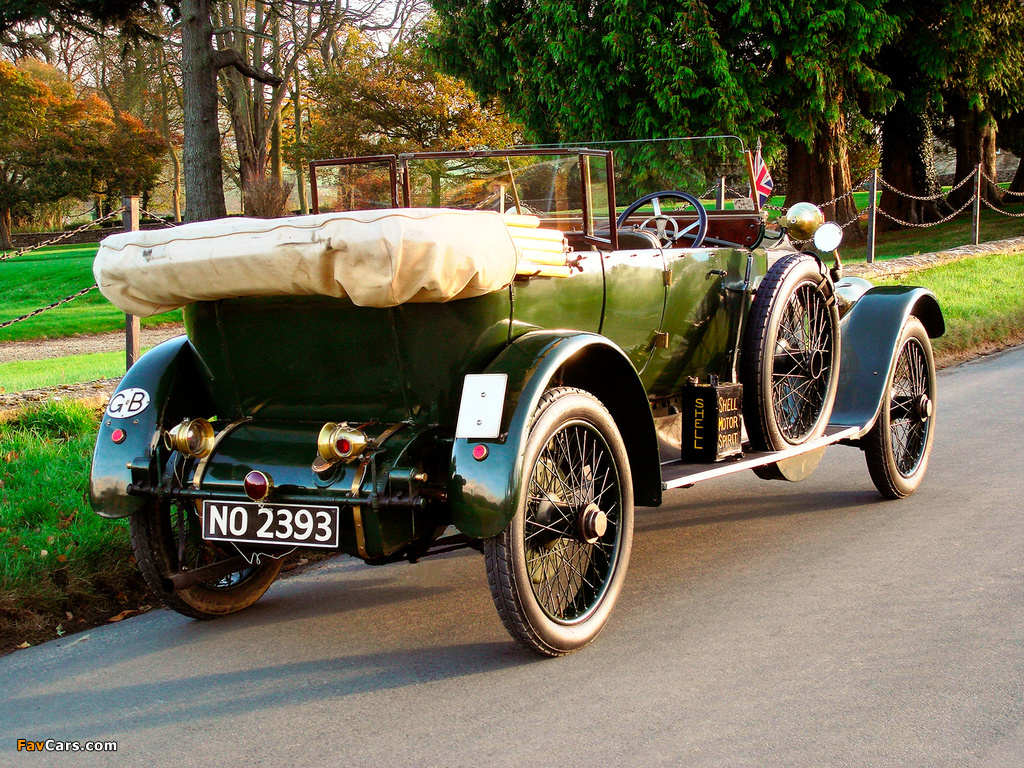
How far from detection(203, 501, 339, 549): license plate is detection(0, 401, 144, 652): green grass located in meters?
0.90

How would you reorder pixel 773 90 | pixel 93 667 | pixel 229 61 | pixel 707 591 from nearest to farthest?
pixel 93 667 < pixel 707 591 < pixel 229 61 < pixel 773 90

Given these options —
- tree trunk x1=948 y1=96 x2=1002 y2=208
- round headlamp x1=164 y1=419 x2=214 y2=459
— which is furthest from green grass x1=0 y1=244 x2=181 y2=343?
tree trunk x1=948 y1=96 x2=1002 y2=208

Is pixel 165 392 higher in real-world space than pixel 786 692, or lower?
higher

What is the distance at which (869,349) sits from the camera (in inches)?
206

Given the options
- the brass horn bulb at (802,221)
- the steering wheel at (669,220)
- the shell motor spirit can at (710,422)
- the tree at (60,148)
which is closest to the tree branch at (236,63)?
the steering wheel at (669,220)

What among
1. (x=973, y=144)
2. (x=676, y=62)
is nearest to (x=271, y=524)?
(x=676, y=62)

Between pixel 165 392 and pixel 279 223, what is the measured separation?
0.97 m

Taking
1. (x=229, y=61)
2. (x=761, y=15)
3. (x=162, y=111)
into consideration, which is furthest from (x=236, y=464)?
(x=162, y=111)

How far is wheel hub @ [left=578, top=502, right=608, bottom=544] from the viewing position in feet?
11.4

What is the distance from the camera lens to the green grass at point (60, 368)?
28.9ft

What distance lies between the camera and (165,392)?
3.74 meters

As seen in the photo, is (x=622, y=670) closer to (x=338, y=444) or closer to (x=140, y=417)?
(x=338, y=444)

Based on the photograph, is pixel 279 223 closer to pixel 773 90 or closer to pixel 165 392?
pixel 165 392

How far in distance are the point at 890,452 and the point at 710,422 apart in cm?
138
